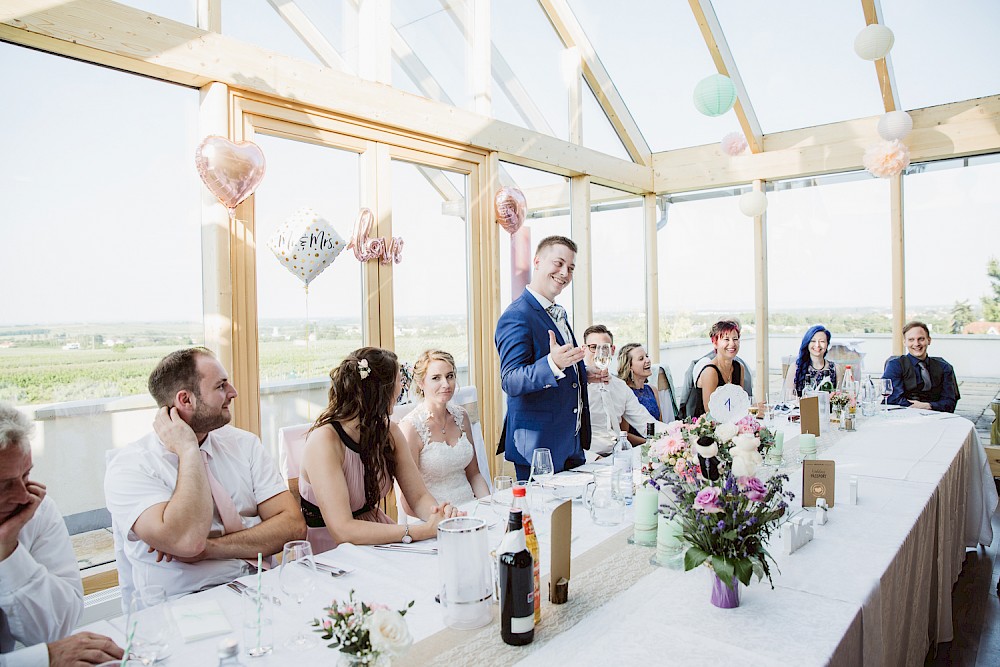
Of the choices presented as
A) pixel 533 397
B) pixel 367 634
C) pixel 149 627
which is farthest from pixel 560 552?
pixel 533 397

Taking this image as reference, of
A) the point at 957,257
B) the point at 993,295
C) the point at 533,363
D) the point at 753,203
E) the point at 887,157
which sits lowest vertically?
the point at 533,363

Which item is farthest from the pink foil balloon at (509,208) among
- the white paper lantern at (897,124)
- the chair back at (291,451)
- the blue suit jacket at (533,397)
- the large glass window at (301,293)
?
Result: the white paper lantern at (897,124)

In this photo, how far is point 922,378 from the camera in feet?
16.7

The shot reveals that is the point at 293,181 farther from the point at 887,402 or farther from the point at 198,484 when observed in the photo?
the point at 887,402

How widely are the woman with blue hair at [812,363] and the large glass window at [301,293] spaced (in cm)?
322

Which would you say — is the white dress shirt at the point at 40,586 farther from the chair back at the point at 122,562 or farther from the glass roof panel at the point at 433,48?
the glass roof panel at the point at 433,48

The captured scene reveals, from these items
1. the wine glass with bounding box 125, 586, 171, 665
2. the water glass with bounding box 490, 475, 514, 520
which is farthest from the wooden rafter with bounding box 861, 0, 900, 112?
the wine glass with bounding box 125, 586, 171, 665

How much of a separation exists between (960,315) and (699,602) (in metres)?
5.21

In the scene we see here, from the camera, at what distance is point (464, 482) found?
2.90m

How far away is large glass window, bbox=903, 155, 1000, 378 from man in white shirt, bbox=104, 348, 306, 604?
18.0 feet

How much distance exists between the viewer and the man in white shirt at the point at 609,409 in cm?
400

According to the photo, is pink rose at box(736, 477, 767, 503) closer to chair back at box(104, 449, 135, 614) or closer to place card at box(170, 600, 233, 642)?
place card at box(170, 600, 233, 642)

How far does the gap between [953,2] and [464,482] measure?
497cm

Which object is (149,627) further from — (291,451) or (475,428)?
(475,428)
